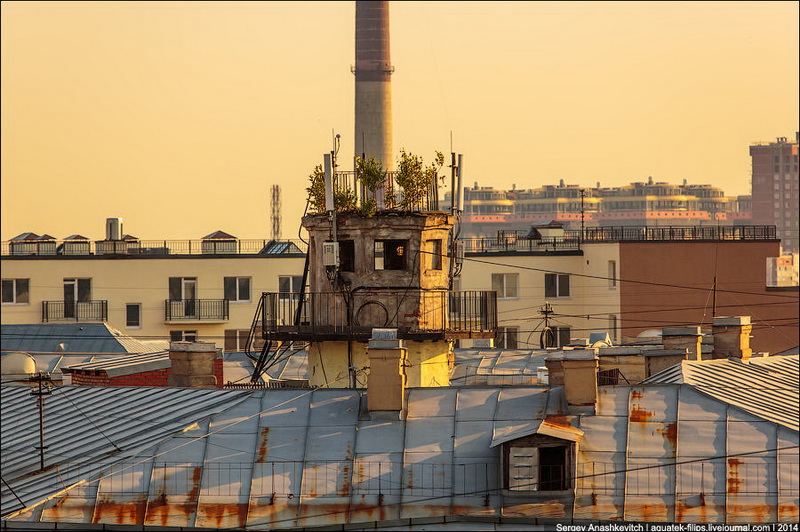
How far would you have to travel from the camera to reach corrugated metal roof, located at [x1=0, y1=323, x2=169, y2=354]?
6906 centimetres

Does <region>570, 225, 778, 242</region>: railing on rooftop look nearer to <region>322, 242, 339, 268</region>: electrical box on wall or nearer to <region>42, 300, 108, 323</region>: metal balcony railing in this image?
<region>42, 300, 108, 323</region>: metal balcony railing

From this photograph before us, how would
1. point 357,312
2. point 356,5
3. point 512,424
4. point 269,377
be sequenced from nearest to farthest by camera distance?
point 512,424 → point 357,312 → point 269,377 → point 356,5

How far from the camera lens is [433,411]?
31766mm

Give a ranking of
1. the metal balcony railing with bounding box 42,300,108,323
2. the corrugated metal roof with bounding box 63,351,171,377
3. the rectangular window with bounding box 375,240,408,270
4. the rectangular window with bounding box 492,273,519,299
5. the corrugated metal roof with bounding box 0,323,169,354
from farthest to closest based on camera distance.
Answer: the rectangular window with bounding box 492,273,519,299, the metal balcony railing with bounding box 42,300,108,323, the corrugated metal roof with bounding box 0,323,169,354, the corrugated metal roof with bounding box 63,351,171,377, the rectangular window with bounding box 375,240,408,270

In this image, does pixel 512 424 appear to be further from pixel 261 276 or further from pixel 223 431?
pixel 261 276

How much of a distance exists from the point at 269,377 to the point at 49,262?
1665 inches

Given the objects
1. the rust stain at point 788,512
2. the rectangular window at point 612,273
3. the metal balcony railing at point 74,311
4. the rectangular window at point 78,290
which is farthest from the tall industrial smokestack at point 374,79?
the rust stain at point 788,512

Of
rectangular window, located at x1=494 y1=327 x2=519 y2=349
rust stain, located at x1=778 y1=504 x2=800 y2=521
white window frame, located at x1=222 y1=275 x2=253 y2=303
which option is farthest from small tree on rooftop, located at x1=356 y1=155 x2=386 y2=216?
white window frame, located at x1=222 y1=275 x2=253 y2=303

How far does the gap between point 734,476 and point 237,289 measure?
6479 centimetres

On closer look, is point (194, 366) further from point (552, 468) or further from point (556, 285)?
point (556, 285)

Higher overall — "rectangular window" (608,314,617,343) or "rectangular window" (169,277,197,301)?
"rectangular window" (169,277,197,301)

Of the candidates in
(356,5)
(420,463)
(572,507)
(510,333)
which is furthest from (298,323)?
(356,5)

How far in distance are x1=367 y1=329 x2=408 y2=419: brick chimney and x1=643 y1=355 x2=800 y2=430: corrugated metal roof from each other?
18.7 feet

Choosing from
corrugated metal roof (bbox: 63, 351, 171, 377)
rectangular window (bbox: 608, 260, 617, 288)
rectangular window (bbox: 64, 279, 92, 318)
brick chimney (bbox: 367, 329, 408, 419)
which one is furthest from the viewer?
rectangular window (bbox: 64, 279, 92, 318)
